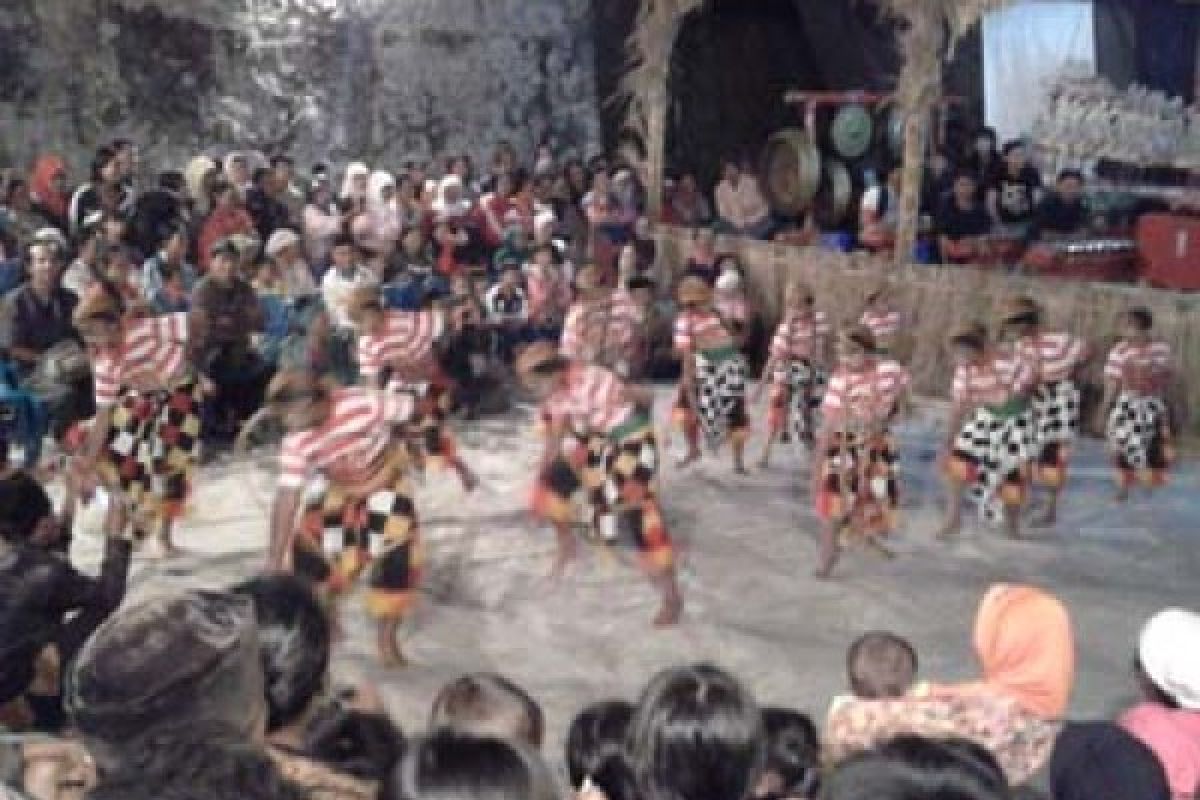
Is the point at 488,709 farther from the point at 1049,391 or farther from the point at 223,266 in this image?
the point at 223,266

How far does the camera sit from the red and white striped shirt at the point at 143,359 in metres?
6.79

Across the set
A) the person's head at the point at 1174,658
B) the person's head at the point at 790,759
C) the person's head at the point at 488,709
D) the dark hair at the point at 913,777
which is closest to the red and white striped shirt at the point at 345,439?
the person's head at the point at 488,709

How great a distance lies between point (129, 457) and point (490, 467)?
8.01 feet

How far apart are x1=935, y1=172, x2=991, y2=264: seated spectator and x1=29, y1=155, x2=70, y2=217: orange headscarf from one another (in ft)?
19.3

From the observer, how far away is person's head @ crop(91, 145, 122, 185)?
416 inches

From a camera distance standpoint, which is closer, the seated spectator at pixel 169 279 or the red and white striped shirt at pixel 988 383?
the red and white striped shirt at pixel 988 383

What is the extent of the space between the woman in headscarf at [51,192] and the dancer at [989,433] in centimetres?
571

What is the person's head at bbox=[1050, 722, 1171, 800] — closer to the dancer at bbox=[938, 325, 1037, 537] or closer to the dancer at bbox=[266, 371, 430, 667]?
the dancer at bbox=[266, 371, 430, 667]

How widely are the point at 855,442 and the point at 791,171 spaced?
7.37 meters

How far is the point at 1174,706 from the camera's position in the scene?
307cm

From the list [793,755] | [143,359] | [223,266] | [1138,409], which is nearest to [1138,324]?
Result: [1138,409]

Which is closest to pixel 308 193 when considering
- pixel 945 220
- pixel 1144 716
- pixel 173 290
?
pixel 173 290

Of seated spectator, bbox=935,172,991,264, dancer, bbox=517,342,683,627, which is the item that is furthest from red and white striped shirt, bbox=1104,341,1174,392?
seated spectator, bbox=935,172,991,264

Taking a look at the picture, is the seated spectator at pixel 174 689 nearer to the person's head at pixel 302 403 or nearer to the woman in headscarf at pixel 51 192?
the person's head at pixel 302 403
